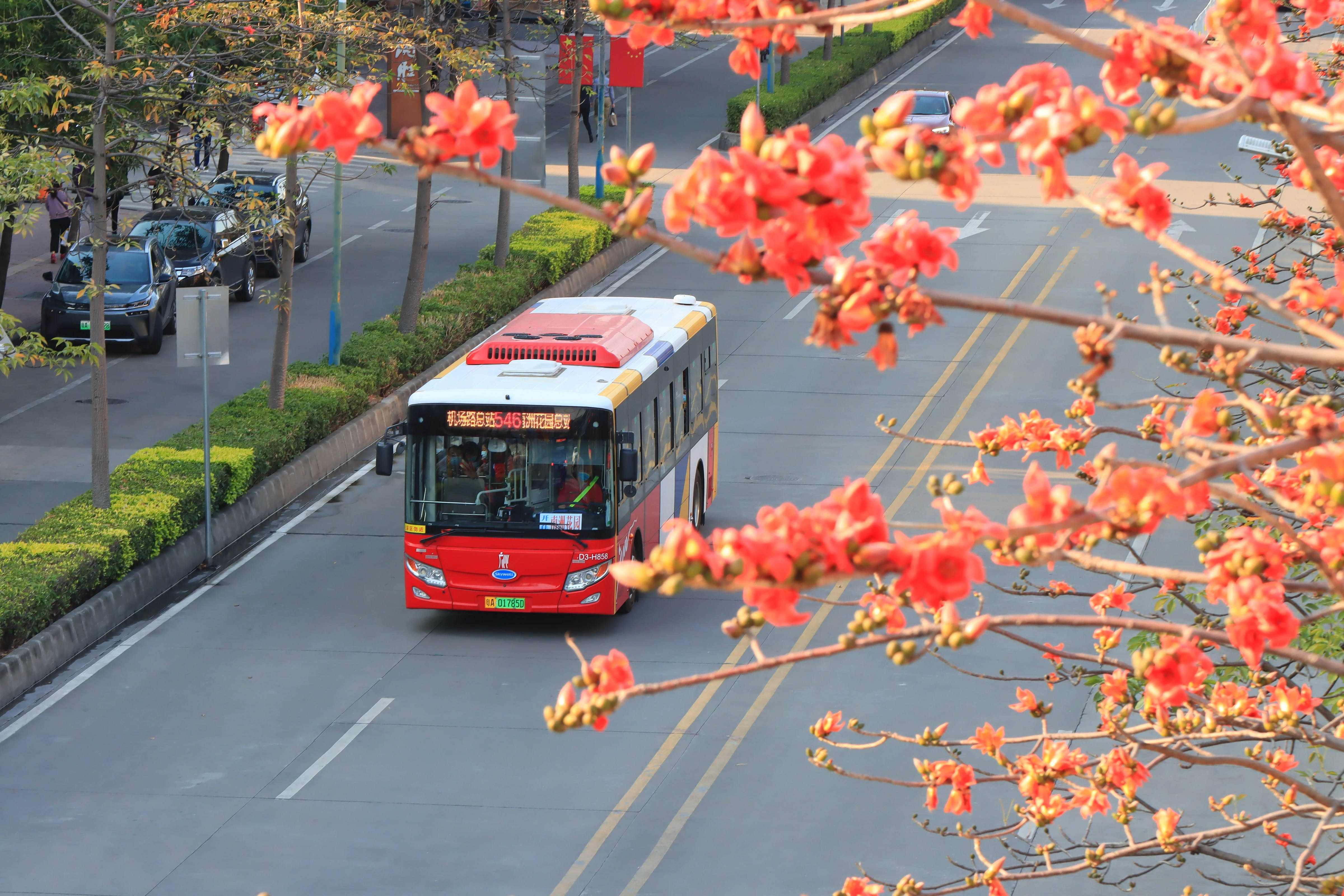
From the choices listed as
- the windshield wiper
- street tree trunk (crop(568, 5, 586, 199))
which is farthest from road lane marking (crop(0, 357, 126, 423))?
street tree trunk (crop(568, 5, 586, 199))

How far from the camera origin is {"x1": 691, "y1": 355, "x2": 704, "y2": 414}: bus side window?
22344mm

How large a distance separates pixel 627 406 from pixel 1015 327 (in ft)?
50.7

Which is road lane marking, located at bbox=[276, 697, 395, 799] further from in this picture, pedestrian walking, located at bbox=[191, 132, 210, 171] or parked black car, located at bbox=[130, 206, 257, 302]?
parked black car, located at bbox=[130, 206, 257, 302]

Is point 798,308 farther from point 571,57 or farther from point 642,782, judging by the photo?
point 642,782

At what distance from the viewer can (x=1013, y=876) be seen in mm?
7145

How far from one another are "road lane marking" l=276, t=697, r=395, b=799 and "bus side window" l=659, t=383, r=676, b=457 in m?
4.75

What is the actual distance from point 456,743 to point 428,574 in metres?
2.95

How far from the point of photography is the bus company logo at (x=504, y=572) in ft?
60.7

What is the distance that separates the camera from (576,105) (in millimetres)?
38750

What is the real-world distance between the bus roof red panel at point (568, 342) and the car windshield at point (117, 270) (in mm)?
12702

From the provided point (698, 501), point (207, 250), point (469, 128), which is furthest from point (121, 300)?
point (469, 128)

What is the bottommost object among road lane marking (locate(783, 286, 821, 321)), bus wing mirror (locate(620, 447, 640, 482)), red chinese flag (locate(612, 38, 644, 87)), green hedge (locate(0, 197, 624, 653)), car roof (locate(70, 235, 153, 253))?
road lane marking (locate(783, 286, 821, 321))

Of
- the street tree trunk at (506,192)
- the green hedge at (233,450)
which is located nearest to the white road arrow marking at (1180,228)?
the green hedge at (233,450)

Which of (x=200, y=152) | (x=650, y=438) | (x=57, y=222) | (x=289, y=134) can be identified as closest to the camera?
(x=289, y=134)
